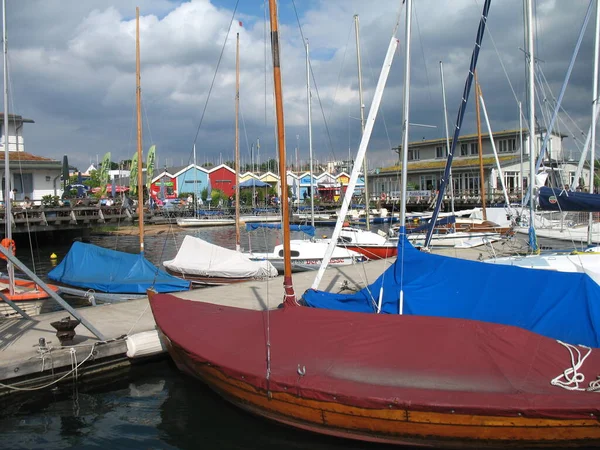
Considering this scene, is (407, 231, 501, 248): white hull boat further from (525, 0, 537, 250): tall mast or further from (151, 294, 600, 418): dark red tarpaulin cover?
(151, 294, 600, 418): dark red tarpaulin cover

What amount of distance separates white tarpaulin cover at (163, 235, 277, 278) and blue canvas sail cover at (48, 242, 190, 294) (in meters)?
1.59

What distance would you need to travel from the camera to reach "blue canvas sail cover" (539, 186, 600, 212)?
51.9 ft

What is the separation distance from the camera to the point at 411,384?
7.10 meters

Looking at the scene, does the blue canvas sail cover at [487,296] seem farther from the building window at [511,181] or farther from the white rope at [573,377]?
the building window at [511,181]

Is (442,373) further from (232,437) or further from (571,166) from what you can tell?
(571,166)

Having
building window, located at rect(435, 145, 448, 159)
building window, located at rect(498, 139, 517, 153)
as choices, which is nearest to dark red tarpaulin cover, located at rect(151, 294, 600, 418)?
building window, located at rect(498, 139, 517, 153)

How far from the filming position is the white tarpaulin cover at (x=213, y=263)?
1925 cm

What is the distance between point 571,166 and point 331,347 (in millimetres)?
60751

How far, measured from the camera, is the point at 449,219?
3173 cm

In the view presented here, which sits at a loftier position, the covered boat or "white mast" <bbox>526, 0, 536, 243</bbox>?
"white mast" <bbox>526, 0, 536, 243</bbox>

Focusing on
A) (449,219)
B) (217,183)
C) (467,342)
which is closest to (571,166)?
(449,219)

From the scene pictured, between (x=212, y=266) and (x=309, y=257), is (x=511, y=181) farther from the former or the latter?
(x=212, y=266)

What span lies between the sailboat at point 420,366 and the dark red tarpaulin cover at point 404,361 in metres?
0.02

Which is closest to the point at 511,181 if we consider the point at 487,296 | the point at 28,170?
the point at 28,170
